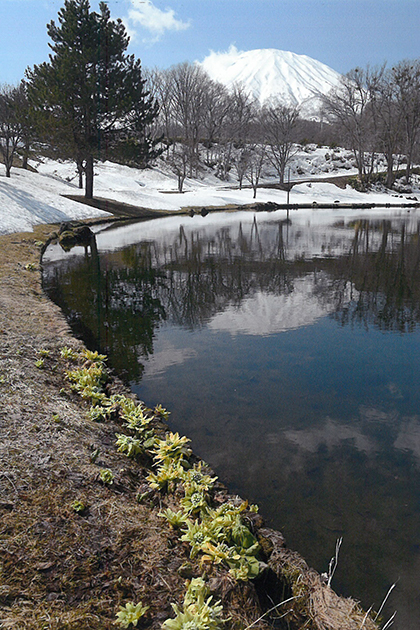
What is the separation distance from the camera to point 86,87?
99.0 ft

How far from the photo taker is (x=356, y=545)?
12.7ft

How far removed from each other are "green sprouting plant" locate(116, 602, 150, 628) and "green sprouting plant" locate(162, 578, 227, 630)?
0.15 m

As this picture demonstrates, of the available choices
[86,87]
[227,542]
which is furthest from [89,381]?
[86,87]

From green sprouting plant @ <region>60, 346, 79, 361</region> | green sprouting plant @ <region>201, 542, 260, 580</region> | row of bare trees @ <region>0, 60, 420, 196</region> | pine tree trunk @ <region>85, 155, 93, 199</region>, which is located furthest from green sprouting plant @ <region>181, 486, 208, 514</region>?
row of bare trees @ <region>0, 60, 420, 196</region>

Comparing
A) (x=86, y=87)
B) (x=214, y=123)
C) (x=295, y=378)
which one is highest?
(x=214, y=123)

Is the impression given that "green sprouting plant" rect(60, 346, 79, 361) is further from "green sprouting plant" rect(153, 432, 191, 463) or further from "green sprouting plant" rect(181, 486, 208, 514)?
"green sprouting plant" rect(181, 486, 208, 514)

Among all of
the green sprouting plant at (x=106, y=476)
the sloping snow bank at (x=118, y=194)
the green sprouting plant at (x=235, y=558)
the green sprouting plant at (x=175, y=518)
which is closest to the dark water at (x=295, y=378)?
the green sprouting plant at (x=235, y=558)

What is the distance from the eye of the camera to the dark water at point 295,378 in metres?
4.08

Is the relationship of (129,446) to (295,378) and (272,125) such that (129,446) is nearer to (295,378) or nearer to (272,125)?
(295,378)

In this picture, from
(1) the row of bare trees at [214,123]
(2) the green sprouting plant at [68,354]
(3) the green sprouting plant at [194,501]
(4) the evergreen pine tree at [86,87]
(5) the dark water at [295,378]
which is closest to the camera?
(3) the green sprouting plant at [194,501]

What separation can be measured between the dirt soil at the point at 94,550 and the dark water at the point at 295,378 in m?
0.64

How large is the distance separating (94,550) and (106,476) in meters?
0.82

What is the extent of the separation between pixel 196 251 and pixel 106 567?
17.9 m

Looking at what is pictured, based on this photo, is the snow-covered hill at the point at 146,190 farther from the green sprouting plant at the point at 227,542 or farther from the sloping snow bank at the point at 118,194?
the green sprouting plant at the point at 227,542
